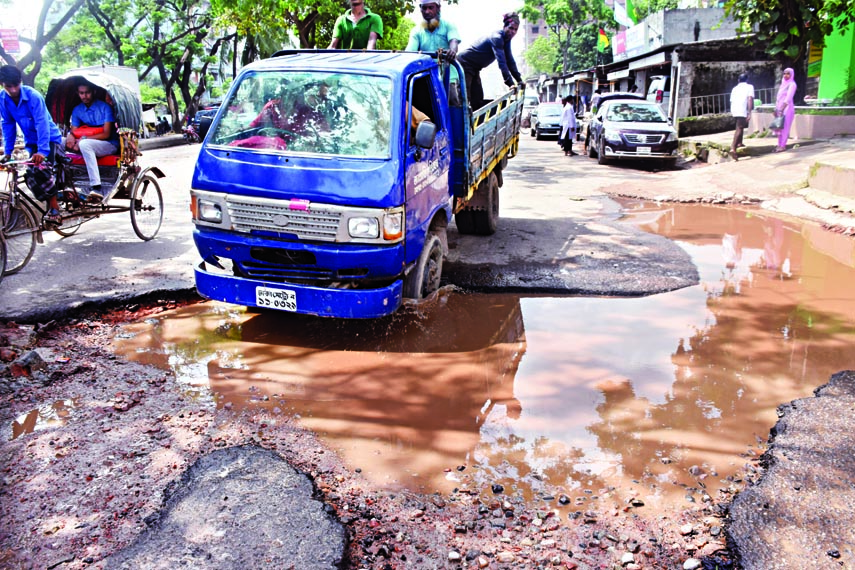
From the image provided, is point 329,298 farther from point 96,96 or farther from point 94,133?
point 96,96

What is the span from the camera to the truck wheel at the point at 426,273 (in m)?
5.43

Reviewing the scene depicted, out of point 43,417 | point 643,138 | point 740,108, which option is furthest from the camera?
point 643,138

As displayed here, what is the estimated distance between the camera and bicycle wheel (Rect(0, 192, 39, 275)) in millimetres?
6527

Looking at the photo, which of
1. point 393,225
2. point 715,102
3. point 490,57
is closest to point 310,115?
point 393,225

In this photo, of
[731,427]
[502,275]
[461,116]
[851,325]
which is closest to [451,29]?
[461,116]

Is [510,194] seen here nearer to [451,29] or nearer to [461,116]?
[451,29]

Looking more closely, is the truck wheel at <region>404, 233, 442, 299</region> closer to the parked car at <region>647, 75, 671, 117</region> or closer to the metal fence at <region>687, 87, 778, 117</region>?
the metal fence at <region>687, 87, 778, 117</region>

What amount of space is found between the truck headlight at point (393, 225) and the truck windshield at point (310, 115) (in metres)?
0.50

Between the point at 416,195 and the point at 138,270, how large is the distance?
3.41m

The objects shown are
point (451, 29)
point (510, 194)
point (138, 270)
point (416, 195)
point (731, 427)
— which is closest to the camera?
point (731, 427)

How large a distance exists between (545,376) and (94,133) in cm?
645

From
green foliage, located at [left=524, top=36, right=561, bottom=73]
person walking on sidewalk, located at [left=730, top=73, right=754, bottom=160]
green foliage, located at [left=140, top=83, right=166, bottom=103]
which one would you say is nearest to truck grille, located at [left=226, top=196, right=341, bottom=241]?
person walking on sidewalk, located at [left=730, top=73, right=754, bottom=160]

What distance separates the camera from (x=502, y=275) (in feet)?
22.8

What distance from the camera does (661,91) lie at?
25484 millimetres
